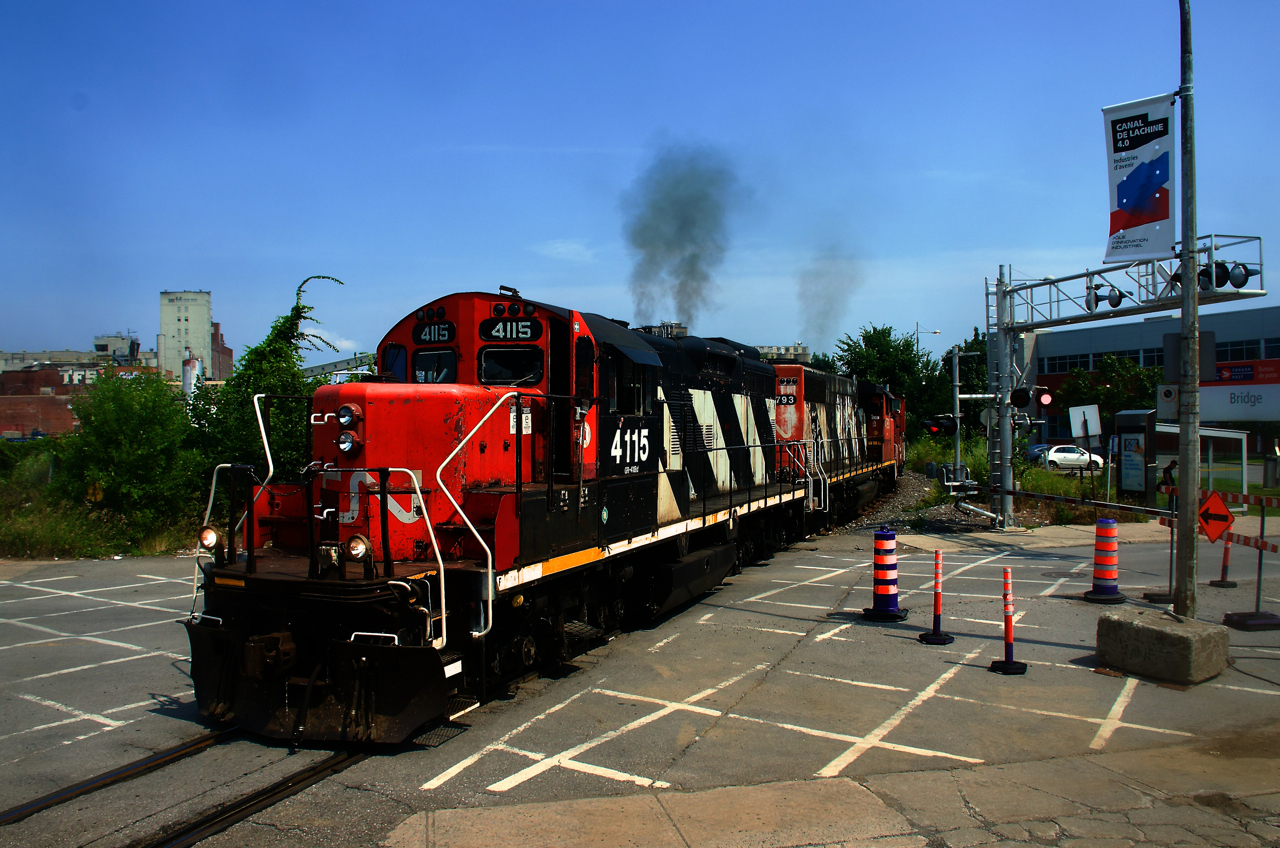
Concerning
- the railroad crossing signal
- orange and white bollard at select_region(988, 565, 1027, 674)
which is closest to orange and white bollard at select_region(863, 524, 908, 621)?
orange and white bollard at select_region(988, 565, 1027, 674)

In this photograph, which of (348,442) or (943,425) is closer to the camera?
(348,442)

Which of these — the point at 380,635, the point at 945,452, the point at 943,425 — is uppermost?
the point at 943,425

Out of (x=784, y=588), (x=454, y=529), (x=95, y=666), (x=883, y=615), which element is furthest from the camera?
(x=784, y=588)

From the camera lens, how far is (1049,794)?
5.10 meters

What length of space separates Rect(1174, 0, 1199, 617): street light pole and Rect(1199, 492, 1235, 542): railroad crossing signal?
2.54ft

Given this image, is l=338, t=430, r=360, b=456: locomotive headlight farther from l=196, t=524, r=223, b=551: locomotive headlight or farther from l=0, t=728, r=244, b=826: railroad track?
l=0, t=728, r=244, b=826: railroad track

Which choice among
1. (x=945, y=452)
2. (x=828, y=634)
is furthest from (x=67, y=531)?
(x=945, y=452)

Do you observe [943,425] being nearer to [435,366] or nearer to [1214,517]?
[1214,517]

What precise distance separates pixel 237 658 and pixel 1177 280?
14254 millimetres

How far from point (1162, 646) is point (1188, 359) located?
3299 millimetres

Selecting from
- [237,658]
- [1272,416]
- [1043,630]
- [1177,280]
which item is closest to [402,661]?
[237,658]

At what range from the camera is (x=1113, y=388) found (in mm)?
39500

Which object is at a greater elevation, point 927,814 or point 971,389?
point 971,389

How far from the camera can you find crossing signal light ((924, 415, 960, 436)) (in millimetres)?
25058
